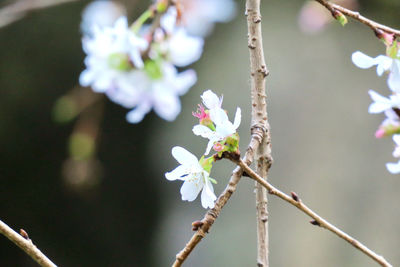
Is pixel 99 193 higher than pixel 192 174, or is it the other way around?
pixel 99 193

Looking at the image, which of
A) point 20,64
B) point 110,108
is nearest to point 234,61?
point 110,108

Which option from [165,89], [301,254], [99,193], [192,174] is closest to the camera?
[192,174]

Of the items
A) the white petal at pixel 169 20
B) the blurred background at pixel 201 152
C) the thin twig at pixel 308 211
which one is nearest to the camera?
the thin twig at pixel 308 211

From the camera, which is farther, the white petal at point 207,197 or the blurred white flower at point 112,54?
the blurred white flower at point 112,54

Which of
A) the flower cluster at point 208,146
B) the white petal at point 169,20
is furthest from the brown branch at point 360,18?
the white petal at point 169,20

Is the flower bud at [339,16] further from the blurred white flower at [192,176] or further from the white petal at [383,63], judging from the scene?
the blurred white flower at [192,176]

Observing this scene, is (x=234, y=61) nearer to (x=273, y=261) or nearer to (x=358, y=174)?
(x=358, y=174)

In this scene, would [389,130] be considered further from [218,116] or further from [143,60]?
[143,60]

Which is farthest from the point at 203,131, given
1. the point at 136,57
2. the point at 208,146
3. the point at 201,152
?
the point at 201,152
